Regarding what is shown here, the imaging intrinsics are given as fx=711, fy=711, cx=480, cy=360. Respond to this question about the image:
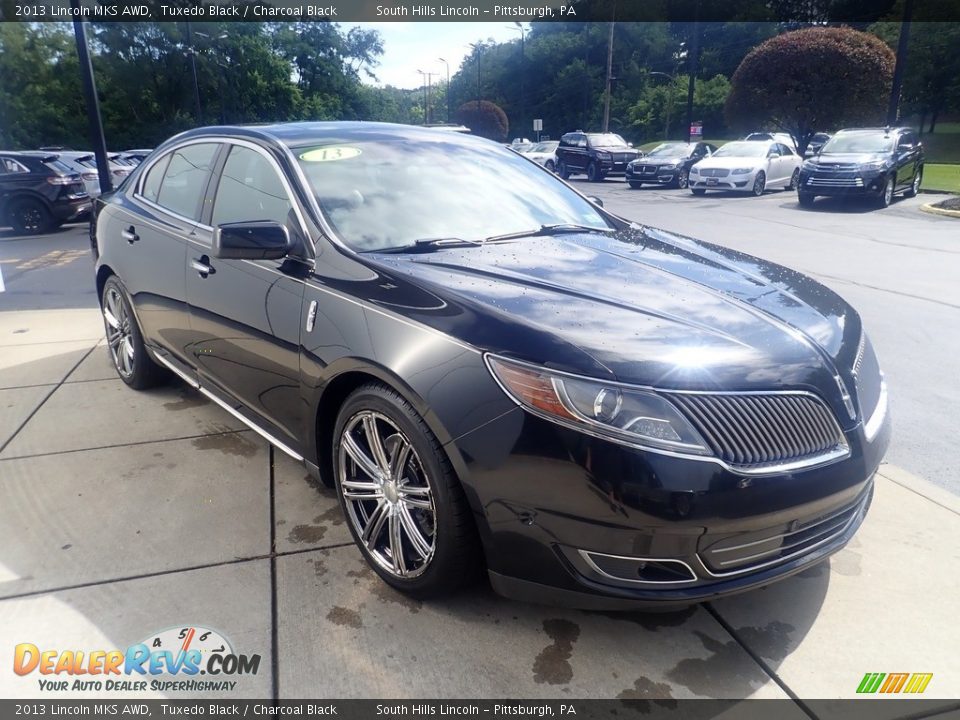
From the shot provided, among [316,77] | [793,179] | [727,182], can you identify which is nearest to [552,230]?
[727,182]

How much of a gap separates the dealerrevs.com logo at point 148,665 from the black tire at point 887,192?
17.0 meters

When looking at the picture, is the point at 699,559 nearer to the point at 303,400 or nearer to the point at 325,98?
the point at 303,400

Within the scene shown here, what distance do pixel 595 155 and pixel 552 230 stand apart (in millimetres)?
24852

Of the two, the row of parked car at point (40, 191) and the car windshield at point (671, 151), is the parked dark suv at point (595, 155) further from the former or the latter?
the row of parked car at point (40, 191)

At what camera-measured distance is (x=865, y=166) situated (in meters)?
15.4

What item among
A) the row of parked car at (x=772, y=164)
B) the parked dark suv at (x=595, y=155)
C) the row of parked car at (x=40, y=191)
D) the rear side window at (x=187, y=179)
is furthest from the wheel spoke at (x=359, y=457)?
the parked dark suv at (x=595, y=155)

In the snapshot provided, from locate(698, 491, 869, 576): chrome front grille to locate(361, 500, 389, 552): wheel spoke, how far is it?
1136 millimetres

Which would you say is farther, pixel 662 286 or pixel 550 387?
pixel 662 286

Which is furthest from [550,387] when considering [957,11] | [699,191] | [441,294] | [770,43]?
[957,11]

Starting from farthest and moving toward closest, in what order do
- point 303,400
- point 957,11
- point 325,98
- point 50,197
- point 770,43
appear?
point 325,98
point 957,11
point 770,43
point 50,197
point 303,400

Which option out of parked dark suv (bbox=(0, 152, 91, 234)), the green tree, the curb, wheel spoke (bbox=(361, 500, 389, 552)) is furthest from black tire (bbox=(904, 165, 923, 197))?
wheel spoke (bbox=(361, 500, 389, 552))

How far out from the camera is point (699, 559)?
2049mm

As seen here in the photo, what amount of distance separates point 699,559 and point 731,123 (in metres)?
37.5

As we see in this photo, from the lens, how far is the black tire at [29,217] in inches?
538
